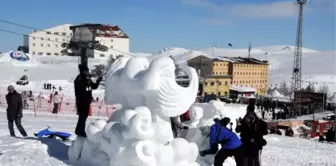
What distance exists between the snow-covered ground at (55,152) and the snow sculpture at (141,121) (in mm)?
617

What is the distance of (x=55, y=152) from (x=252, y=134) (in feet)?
13.0

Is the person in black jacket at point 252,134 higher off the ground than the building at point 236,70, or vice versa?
the building at point 236,70

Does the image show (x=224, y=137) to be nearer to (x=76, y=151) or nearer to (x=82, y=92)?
(x=76, y=151)

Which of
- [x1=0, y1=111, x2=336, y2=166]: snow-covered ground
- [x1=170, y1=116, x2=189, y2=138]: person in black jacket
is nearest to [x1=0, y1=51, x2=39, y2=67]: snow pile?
[x1=0, y1=111, x2=336, y2=166]: snow-covered ground

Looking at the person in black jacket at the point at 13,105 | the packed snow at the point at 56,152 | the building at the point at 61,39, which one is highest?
the building at the point at 61,39

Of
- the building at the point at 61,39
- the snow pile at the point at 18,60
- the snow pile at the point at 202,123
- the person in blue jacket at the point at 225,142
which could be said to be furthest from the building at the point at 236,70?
the person in blue jacket at the point at 225,142

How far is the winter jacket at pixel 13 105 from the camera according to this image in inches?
426

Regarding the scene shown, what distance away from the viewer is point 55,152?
352 inches

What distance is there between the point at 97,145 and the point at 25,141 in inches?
74.9

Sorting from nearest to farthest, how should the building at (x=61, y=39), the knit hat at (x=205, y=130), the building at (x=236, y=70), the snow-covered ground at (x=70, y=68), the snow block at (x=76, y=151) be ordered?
the snow block at (x=76, y=151) < the knit hat at (x=205, y=130) < the snow-covered ground at (x=70, y=68) < the building at (x=236, y=70) < the building at (x=61, y=39)

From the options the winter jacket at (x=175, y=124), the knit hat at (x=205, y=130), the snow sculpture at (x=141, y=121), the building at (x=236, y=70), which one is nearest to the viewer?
the snow sculpture at (x=141, y=121)

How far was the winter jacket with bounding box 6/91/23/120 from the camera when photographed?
10.8 metres

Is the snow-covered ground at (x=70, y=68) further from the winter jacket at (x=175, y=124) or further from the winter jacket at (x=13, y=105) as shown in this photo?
the winter jacket at (x=175, y=124)

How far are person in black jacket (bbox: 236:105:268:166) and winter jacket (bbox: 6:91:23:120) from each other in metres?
5.75
